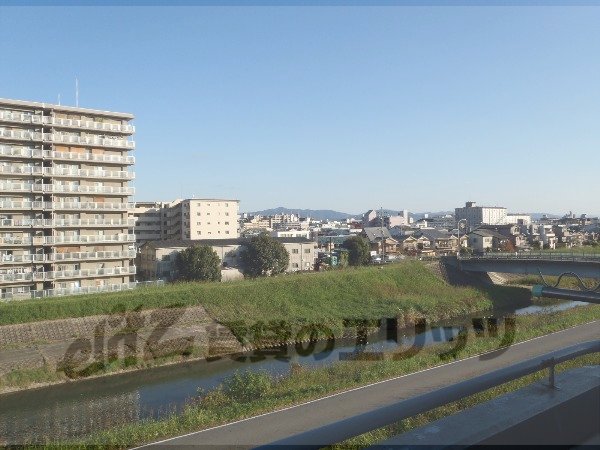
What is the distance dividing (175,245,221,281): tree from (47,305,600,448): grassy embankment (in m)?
16.0

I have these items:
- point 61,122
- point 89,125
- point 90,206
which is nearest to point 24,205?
point 90,206

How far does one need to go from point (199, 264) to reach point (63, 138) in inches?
334

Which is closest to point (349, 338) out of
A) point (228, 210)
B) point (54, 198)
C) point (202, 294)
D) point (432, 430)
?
point (202, 294)

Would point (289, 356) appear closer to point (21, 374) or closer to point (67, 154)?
point (21, 374)

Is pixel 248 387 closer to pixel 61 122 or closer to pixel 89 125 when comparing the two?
pixel 61 122

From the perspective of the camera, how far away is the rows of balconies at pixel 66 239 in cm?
2139

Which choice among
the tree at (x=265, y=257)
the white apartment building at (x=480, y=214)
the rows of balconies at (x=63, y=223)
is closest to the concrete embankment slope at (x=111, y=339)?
the rows of balconies at (x=63, y=223)

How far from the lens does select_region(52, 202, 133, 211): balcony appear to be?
2252 cm

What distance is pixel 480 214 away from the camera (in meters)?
98.2

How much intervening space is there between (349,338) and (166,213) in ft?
85.2

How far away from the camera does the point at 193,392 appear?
12.2 meters

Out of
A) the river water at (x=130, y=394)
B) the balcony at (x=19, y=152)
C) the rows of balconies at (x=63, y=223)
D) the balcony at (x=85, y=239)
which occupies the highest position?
the balcony at (x=19, y=152)

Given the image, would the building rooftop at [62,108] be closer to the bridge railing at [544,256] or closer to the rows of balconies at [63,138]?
the rows of balconies at [63,138]

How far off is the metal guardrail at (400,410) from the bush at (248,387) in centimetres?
738
